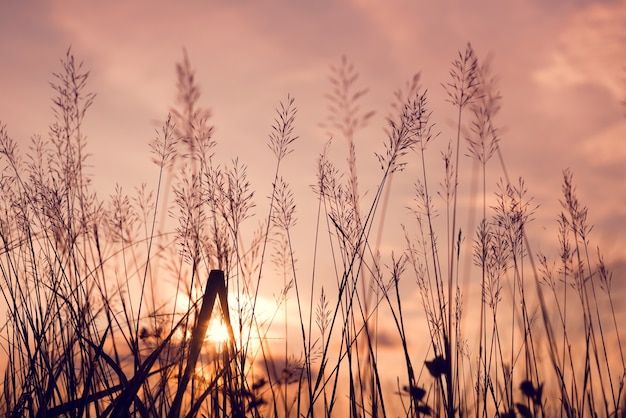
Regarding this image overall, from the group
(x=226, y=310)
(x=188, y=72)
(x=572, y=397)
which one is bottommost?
(x=572, y=397)

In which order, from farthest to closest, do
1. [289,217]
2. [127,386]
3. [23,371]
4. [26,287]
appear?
[289,217] < [26,287] < [23,371] < [127,386]

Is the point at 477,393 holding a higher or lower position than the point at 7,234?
lower

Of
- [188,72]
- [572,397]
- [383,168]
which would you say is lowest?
[572,397]

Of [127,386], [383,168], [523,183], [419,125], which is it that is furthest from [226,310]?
[523,183]

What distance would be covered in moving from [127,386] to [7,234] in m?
1.53

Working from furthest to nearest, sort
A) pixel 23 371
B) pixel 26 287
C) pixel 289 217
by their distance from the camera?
1. pixel 289 217
2. pixel 26 287
3. pixel 23 371

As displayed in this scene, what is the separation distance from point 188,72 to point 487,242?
151 cm

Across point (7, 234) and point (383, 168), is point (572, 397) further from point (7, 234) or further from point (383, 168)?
point (7, 234)

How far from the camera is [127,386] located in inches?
66.2

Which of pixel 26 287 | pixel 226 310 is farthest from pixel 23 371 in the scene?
pixel 226 310

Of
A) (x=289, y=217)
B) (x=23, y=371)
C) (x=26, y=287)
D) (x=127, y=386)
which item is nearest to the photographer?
(x=127, y=386)

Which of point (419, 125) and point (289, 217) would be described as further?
point (289, 217)

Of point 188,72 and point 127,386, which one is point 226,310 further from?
point 188,72

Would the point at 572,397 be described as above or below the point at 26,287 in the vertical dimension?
below
